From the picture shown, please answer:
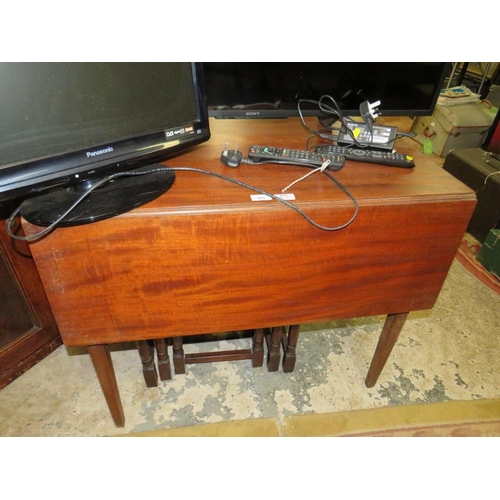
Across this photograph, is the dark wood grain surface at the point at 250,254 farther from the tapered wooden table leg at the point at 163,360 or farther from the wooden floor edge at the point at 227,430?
the wooden floor edge at the point at 227,430

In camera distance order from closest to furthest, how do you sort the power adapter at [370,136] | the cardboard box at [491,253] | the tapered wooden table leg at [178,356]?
1. the power adapter at [370,136]
2. the tapered wooden table leg at [178,356]
3. the cardboard box at [491,253]

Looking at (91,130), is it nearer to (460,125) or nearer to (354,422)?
(354,422)

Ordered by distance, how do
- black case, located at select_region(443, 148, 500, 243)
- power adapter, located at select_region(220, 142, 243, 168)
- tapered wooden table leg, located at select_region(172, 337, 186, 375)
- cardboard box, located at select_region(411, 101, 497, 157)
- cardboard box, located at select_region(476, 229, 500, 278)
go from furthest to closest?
cardboard box, located at select_region(411, 101, 497, 157) → black case, located at select_region(443, 148, 500, 243) → cardboard box, located at select_region(476, 229, 500, 278) → tapered wooden table leg, located at select_region(172, 337, 186, 375) → power adapter, located at select_region(220, 142, 243, 168)

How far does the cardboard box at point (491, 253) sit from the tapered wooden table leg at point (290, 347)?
4.29 feet

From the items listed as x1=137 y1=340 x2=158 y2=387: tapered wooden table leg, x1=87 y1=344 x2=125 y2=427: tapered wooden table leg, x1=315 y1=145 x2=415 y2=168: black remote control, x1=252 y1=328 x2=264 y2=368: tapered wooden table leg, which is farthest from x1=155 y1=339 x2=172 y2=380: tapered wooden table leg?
x1=315 y1=145 x2=415 y2=168: black remote control

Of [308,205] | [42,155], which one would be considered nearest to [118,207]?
[42,155]

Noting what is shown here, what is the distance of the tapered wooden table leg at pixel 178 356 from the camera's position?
134cm

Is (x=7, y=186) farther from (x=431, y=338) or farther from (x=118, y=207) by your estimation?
(x=431, y=338)

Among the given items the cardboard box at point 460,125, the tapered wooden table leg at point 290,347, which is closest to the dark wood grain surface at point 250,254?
the tapered wooden table leg at point 290,347

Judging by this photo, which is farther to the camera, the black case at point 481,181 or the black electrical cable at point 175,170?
the black case at point 481,181

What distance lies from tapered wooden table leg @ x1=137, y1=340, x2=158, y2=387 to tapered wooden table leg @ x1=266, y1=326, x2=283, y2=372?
449 millimetres

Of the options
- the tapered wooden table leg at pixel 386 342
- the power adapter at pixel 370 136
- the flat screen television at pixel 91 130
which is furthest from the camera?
the tapered wooden table leg at pixel 386 342

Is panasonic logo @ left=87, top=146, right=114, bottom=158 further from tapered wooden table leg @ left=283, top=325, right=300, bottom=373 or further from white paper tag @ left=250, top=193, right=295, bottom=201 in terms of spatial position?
tapered wooden table leg @ left=283, top=325, right=300, bottom=373

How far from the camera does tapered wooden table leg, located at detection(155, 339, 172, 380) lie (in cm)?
128
